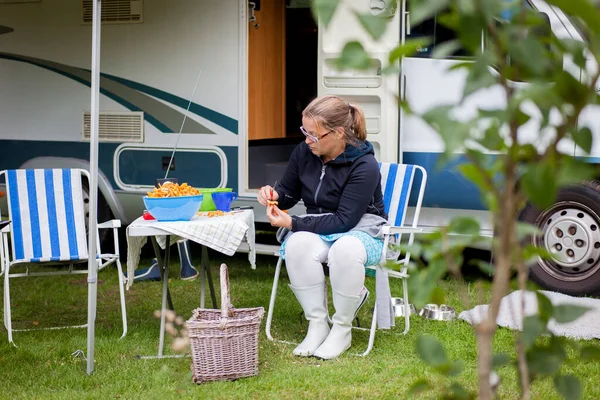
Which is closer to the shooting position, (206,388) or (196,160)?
(206,388)

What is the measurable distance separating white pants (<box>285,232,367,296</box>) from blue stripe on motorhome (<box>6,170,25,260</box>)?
138 centimetres

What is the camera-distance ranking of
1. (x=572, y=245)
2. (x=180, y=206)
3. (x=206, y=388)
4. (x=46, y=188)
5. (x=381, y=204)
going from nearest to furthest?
1. (x=206, y=388)
2. (x=180, y=206)
3. (x=381, y=204)
4. (x=46, y=188)
5. (x=572, y=245)

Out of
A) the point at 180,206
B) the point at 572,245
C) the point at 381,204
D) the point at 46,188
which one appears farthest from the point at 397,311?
the point at 46,188

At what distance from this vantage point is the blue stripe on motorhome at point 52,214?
13.9 ft

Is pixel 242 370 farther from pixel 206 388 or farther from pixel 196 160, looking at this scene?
pixel 196 160

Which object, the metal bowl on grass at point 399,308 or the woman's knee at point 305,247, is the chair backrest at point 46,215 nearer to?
the woman's knee at point 305,247

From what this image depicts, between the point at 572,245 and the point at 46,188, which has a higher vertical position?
the point at 46,188

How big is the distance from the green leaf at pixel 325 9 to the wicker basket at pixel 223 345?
2.50 metres

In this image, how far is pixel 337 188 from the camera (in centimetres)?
390

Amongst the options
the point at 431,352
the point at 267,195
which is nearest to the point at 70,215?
the point at 267,195

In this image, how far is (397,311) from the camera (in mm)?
4562

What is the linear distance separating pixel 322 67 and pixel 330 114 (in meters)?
1.28

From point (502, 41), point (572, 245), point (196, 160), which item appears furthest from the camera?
point (196, 160)

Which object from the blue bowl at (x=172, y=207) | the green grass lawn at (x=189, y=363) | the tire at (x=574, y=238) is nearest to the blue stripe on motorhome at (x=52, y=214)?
the green grass lawn at (x=189, y=363)
